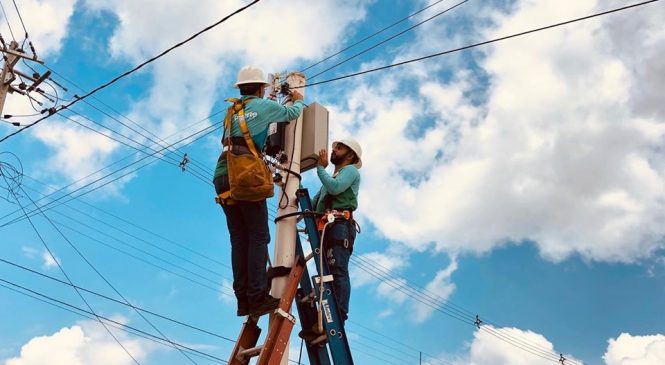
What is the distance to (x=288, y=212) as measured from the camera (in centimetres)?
443

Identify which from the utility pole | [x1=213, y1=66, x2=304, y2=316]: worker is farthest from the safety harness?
the utility pole

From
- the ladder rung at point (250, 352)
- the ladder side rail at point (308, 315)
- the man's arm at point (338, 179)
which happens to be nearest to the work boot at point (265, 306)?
the ladder rung at point (250, 352)

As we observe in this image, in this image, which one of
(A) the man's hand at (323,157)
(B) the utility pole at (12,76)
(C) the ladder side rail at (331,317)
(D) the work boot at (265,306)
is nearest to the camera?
(C) the ladder side rail at (331,317)

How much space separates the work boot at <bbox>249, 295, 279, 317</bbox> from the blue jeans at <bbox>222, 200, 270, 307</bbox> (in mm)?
27

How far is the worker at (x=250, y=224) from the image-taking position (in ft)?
12.8

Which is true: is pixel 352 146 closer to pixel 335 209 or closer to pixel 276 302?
pixel 335 209

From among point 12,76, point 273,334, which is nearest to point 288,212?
point 273,334

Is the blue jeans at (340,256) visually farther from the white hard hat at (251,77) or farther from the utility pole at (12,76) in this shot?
the utility pole at (12,76)

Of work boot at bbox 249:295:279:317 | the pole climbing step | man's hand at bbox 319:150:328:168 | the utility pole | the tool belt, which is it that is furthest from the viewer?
the utility pole

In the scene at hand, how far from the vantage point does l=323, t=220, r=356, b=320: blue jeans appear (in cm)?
Answer: 420

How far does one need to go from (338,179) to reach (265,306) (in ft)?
3.69

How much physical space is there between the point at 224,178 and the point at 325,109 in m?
1.25

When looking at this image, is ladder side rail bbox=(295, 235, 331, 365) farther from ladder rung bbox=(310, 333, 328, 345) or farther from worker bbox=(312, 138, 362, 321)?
worker bbox=(312, 138, 362, 321)

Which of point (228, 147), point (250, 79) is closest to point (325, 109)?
point (250, 79)
